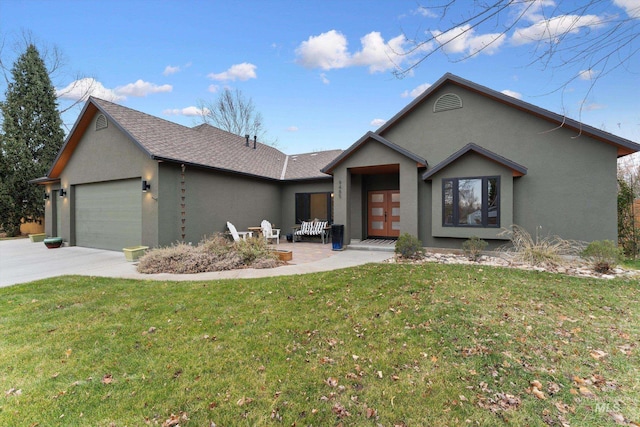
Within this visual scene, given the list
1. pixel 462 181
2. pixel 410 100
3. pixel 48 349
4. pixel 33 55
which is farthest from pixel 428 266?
pixel 33 55

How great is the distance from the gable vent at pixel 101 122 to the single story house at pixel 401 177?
9 cm

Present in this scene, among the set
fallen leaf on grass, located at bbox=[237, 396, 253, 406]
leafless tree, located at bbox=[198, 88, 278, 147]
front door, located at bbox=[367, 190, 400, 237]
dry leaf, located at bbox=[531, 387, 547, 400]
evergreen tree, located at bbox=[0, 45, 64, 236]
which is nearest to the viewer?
fallen leaf on grass, located at bbox=[237, 396, 253, 406]

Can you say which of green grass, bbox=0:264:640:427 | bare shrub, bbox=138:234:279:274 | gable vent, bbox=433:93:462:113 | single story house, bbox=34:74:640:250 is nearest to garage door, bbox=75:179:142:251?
single story house, bbox=34:74:640:250

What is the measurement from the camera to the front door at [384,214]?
12250mm

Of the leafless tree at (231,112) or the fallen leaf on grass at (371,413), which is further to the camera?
the leafless tree at (231,112)

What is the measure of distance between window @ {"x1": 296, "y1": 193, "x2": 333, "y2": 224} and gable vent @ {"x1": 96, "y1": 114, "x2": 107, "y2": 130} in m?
8.35

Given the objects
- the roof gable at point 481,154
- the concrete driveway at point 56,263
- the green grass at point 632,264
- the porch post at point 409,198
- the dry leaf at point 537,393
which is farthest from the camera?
the porch post at point 409,198

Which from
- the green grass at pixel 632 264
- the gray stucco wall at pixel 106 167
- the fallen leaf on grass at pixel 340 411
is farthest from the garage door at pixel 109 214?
the green grass at pixel 632 264

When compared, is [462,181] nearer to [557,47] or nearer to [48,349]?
[557,47]

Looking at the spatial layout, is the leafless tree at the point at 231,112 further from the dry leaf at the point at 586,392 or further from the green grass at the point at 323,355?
the dry leaf at the point at 586,392

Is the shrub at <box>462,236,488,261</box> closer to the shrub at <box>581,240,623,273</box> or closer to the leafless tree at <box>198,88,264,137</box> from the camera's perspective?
the shrub at <box>581,240,623,273</box>

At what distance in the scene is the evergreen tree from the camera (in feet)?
56.9

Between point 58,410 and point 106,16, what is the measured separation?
45.4 ft

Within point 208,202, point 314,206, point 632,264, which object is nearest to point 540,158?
point 632,264
